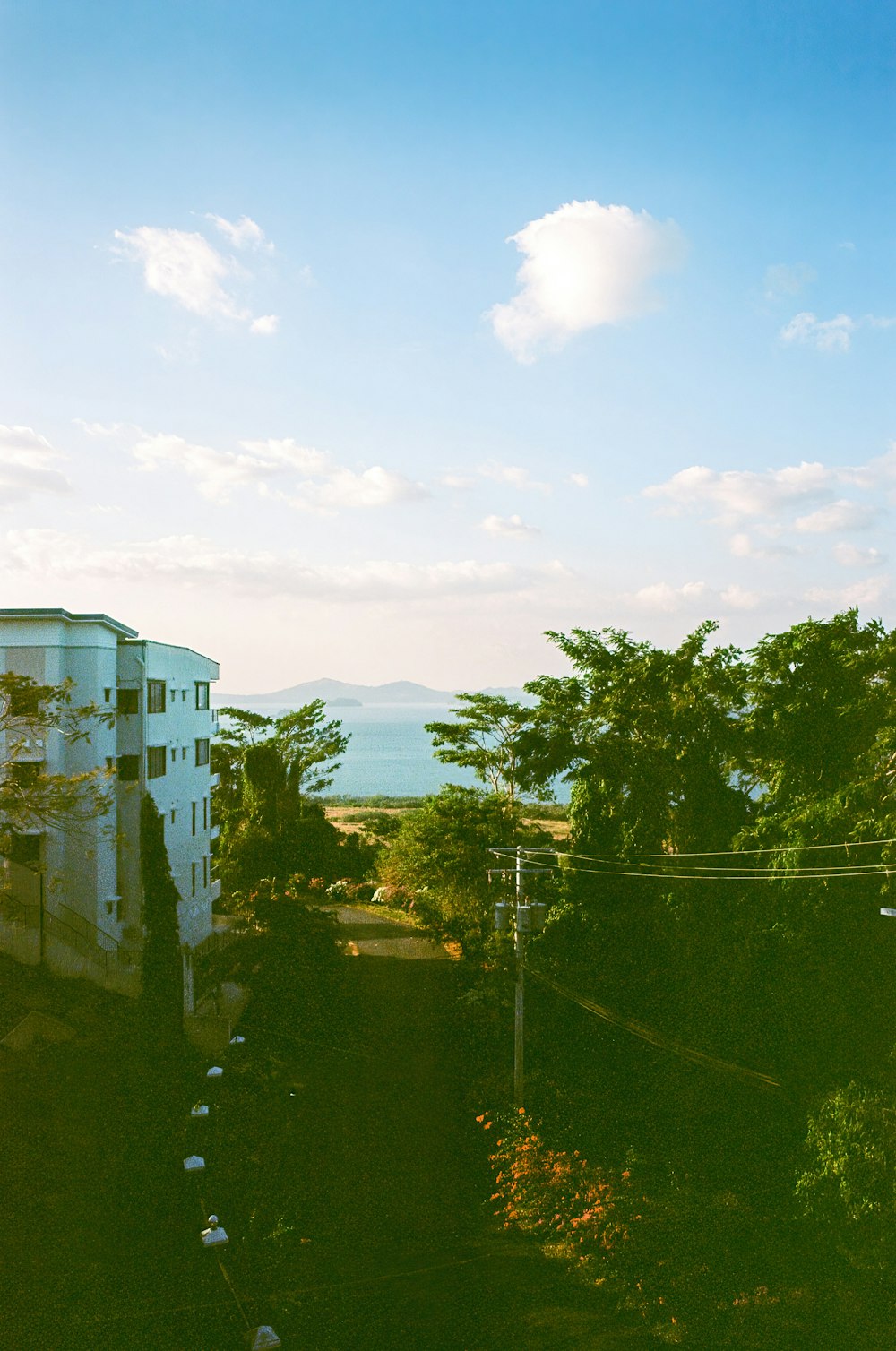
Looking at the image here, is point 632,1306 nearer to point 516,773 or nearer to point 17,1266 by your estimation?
point 17,1266

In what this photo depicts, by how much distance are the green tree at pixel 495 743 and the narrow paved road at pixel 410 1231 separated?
27.6 ft

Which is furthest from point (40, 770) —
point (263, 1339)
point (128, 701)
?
point (263, 1339)

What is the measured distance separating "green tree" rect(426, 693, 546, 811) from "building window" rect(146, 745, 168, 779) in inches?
347

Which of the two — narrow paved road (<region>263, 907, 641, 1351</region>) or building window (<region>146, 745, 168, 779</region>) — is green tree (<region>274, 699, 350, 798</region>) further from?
narrow paved road (<region>263, 907, 641, 1351</region>)

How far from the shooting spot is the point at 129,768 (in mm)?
20688

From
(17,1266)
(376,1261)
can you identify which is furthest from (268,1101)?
(17,1266)

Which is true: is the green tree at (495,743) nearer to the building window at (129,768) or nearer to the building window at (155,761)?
the building window at (155,761)

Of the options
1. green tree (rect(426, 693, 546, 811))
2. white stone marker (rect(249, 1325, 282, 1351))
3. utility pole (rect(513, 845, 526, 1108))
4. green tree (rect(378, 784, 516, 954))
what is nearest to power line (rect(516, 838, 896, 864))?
utility pole (rect(513, 845, 526, 1108))

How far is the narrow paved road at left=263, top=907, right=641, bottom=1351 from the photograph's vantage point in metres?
11.5

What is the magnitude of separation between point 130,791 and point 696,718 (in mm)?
15291

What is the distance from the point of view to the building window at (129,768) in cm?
2055

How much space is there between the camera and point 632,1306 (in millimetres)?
12297

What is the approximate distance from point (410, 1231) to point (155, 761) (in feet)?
41.5

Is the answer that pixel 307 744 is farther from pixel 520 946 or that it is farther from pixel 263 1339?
pixel 263 1339
